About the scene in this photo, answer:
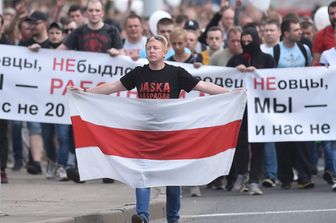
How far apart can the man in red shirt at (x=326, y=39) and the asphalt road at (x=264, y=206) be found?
1.68 metres

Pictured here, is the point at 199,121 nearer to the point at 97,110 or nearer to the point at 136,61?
the point at 97,110

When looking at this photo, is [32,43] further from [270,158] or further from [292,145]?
[292,145]

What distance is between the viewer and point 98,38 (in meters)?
16.5

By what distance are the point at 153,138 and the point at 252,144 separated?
379 cm

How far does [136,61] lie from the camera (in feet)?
53.0

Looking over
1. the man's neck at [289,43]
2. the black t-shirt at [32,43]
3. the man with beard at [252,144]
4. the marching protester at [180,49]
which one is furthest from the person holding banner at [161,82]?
the black t-shirt at [32,43]

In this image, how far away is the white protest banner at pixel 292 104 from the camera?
51.0 feet

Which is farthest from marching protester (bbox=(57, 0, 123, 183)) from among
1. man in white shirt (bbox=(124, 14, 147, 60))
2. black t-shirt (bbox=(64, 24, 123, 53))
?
man in white shirt (bbox=(124, 14, 147, 60))

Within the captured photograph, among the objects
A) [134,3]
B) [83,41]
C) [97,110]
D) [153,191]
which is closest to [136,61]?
[83,41]

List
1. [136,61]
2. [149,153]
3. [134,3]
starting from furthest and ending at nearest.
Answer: [134,3]
[136,61]
[149,153]

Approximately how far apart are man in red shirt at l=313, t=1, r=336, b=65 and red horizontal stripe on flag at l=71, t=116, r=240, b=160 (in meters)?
4.11

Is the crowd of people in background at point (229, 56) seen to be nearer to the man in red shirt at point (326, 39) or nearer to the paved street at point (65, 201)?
the man in red shirt at point (326, 39)

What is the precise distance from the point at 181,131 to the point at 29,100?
14.9ft

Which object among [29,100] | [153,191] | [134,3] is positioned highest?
[134,3]
